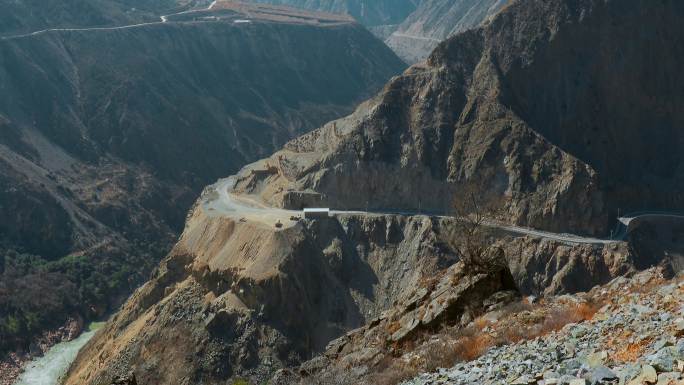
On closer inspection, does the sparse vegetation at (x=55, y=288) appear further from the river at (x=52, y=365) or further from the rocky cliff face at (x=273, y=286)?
the rocky cliff face at (x=273, y=286)

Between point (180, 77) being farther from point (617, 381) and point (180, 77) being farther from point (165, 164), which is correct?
point (617, 381)

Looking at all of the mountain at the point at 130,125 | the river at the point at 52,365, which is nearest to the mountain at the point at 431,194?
the river at the point at 52,365

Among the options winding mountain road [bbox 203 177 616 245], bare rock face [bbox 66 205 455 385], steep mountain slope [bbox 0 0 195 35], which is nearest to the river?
bare rock face [bbox 66 205 455 385]

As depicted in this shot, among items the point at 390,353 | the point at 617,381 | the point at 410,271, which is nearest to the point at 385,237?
the point at 410,271

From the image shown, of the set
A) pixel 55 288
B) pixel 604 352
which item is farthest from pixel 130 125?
pixel 604 352

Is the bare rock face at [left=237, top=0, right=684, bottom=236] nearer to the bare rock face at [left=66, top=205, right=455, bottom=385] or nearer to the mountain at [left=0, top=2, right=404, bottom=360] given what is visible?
the bare rock face at [left=66, top=205, right=455, bottom=385]

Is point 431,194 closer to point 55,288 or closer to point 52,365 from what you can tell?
point 52,365
